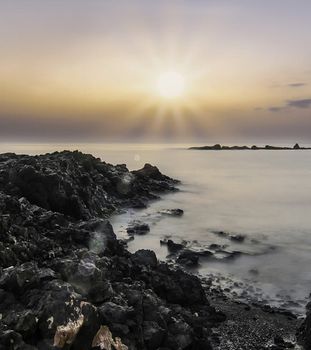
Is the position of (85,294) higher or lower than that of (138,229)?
higher

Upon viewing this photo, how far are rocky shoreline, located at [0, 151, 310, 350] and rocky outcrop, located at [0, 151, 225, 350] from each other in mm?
44

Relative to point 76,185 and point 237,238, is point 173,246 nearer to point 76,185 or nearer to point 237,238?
point 237,238

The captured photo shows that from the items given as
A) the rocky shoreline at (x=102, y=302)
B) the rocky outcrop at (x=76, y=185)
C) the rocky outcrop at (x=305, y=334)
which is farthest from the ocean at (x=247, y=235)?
the rocky outcrop at (x=305, y=334)

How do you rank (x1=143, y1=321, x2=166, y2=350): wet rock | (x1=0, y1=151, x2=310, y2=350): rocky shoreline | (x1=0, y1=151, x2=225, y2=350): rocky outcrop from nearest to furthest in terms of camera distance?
(x1=0, y1=151, x2=225, y2=350): rocky outcrop
(x1=0, y1=151, x2=310, y2=350): rocky shoreline
(x1=143, y1=321, x2=166, y2=350): wet rock

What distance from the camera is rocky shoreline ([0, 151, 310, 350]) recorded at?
17422 millimetres

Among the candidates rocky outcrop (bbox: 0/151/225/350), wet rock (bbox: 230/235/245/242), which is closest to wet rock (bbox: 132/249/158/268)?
→ rocky outcrop (bbox: 0/151/225/350)

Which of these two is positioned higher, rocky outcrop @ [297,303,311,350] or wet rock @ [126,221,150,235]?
rocky outcrop @ [297,303,311,350]

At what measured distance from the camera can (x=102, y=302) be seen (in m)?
20.9

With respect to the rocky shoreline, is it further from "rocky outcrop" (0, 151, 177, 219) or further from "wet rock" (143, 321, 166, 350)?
"rocky outcrop" (0, 151, 177, 219)

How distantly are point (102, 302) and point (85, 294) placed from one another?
3.34 ft

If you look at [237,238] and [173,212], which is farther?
[173,212]

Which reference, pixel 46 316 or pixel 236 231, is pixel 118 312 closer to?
pixel 46 316

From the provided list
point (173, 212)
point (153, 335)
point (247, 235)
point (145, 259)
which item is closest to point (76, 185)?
point (173, 212)

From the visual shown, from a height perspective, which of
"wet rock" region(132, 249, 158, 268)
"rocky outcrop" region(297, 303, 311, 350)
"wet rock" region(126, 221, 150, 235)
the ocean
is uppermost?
"wet rock" region(132, 249, 158, 268)
